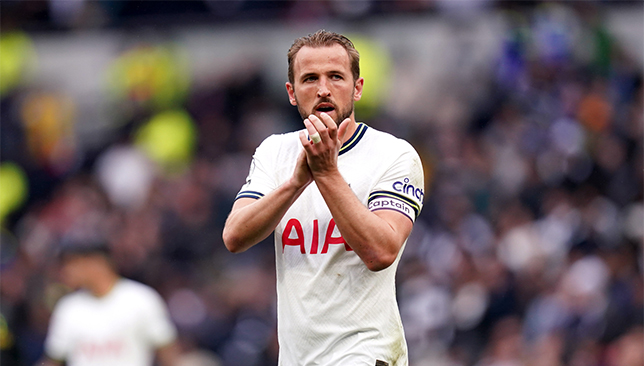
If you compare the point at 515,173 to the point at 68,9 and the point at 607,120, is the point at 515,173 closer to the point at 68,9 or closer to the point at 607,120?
the point at 607,120

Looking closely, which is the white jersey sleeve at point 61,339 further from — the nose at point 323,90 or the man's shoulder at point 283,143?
the nose at point 323,90

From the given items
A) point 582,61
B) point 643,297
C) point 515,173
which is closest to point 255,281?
point 515,173

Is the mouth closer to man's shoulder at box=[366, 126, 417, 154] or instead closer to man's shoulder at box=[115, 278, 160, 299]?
man's shoulder at box=[366, 126, 417, 154]

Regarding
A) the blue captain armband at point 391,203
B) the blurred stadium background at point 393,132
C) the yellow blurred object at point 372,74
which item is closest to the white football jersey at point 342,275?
the blue captain armband at point 391,203

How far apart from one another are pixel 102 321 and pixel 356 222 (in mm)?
4702

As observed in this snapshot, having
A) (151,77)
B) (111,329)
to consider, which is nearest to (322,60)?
(111,329)

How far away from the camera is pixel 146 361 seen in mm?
8117

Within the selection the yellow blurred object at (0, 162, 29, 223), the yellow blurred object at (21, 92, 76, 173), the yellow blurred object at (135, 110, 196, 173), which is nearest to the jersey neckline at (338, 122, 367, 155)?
the yellow blurred object at (135, 110, 196, 173)

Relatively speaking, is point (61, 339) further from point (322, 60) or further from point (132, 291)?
point (322, 60)

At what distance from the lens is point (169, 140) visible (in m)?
14.4

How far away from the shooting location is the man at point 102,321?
7941 mm

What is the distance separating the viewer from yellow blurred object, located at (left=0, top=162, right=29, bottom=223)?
14.6m

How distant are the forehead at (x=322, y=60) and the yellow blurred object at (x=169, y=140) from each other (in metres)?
9.91

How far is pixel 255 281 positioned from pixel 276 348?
1356 mm
